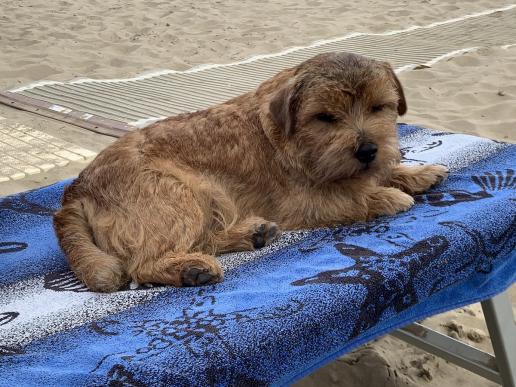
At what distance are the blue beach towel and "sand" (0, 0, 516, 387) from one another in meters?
0.78

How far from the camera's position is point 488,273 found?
9.23ft

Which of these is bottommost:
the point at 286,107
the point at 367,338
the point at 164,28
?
the point at 367,338

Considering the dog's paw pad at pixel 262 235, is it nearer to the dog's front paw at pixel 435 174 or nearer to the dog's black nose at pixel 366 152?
the dog's black nose at pixel 366 152

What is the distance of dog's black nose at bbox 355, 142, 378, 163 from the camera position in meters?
2.92

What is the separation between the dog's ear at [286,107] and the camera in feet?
9.93

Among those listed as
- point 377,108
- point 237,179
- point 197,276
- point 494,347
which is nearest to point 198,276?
point 197,276

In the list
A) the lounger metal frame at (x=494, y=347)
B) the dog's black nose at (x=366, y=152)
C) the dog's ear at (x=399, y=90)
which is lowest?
the lounger metal frame at (x=494, y=347)

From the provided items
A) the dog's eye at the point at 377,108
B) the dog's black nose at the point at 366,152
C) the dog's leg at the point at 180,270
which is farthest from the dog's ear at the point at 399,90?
the dog's leg at the point at 180,270

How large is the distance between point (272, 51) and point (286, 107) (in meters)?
6.43

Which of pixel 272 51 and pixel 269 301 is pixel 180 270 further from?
pixel 272 51

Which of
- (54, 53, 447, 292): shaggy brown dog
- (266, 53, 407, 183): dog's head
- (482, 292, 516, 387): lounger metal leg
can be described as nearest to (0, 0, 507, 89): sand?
(54, 53, 447, 292): shaggy brown dog

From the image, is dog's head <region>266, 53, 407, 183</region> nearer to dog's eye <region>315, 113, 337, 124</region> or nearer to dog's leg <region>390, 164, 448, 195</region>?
dog's eye <region>315, 113, 337, 124</region>

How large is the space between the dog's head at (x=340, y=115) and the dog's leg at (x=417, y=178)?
39 cm

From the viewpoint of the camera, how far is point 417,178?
3.43 metres
